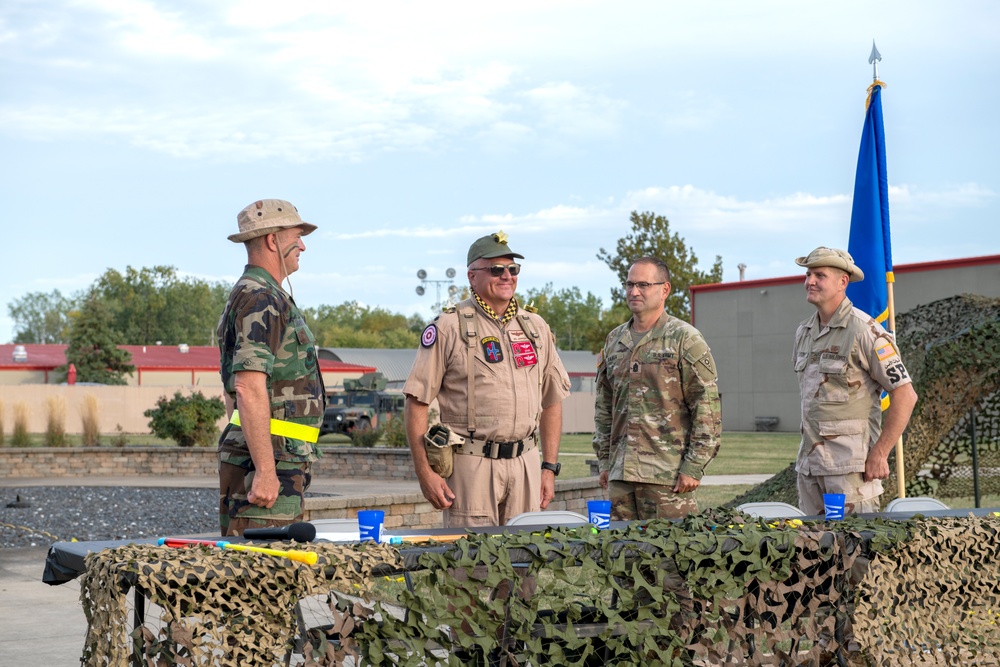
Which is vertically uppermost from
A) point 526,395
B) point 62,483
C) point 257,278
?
point 257,278

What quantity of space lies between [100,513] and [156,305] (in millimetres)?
77559

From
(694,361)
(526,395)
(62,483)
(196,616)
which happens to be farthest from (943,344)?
(62,483)

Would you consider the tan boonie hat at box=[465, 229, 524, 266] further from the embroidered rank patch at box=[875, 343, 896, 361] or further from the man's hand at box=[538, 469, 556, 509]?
the embroidered rank patch at box=[875, 343, 896, 361]

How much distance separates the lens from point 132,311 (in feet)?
282

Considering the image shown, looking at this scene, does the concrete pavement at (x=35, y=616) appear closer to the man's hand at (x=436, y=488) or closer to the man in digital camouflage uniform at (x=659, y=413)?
the man's hand at (x=436, y=488)

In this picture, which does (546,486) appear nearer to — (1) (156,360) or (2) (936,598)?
(2) (936,598)

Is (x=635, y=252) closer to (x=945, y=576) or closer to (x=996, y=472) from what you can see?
(x=996, y=472)

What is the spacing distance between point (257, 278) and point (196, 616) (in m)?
1.68

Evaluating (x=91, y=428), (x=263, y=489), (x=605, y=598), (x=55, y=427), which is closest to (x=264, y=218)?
(x=263, y=489)

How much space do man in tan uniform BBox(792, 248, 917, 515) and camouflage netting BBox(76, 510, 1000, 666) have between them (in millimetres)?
1452

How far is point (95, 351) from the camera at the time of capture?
5072cm

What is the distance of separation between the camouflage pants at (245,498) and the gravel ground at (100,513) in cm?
525

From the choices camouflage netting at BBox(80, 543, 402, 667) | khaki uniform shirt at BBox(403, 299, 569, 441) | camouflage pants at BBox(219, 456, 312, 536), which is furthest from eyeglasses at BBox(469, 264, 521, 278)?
camouflage netting at BBox(80, 543, 402, 667)

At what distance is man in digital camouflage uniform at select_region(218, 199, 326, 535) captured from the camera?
12.5ft
